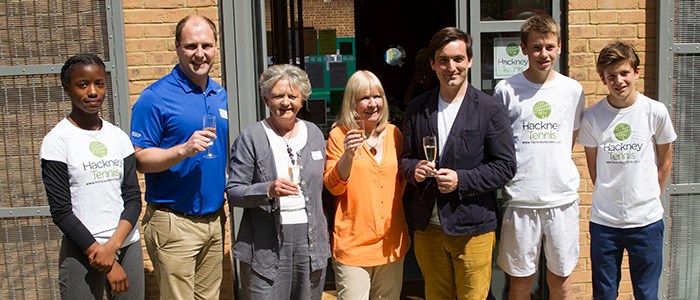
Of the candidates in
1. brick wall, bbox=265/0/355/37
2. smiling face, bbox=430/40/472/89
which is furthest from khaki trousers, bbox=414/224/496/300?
brick wall, bbox=265/0/355/37

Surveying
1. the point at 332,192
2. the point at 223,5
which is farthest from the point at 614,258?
the point at 223,5

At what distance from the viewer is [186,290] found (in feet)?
Result: 11.2

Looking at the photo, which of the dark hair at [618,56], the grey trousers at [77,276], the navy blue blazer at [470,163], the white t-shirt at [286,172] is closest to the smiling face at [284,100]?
the white t-shirt at [286,172]

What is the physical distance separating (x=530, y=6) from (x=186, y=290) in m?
2.93

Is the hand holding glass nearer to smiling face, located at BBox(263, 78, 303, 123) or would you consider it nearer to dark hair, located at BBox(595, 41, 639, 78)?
smiling face, located at BBox(263, 78, 303, 123)

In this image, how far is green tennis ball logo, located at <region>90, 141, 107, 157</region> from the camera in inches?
122

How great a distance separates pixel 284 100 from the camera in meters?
3.33

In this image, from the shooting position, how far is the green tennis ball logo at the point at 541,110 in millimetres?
3631

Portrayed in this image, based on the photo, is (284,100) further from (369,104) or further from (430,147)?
(430,147)

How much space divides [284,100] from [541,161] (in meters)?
1.45

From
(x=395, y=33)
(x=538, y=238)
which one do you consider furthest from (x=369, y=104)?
(x=395, y=33)

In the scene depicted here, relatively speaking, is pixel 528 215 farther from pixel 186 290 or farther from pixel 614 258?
pixel 186 290

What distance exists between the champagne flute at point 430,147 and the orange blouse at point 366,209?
0.31 m

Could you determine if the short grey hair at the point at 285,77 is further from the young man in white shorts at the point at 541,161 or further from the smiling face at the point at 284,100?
the young man in white shorts at the point at 541,161
